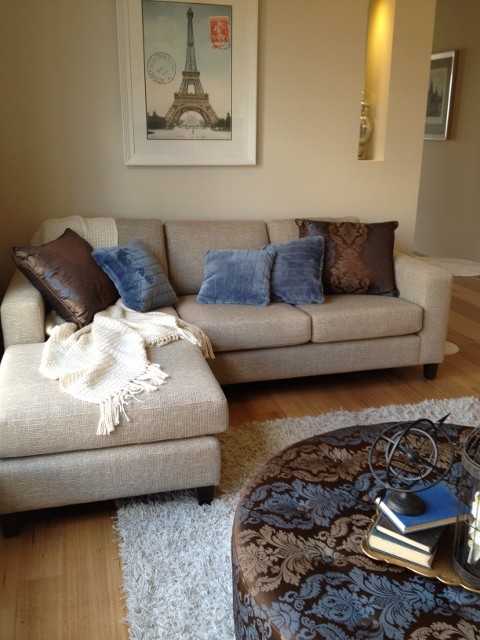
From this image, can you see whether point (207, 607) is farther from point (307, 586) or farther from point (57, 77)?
point (57, 77)

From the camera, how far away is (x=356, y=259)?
3.26 metres

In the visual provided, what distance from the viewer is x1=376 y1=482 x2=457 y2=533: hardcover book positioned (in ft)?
4.42

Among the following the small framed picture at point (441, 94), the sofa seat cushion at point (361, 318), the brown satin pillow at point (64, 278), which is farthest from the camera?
the small framed picture at point (441, 94)

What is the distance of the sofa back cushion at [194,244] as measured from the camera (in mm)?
3248

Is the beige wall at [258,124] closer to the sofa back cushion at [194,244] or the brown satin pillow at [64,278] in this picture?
the sofa back cushion at [194,244]

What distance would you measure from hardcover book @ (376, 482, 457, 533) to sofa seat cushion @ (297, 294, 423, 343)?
1.52 metres

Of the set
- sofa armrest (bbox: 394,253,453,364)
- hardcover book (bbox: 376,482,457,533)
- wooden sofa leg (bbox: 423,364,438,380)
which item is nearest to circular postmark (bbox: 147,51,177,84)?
sofa armrest (bbox: 394,253,453,364)

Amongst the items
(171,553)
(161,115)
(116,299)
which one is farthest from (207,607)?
(161,115)

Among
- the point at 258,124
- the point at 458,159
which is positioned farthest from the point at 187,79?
the point at 458,159

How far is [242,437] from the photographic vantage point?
259 centimetres

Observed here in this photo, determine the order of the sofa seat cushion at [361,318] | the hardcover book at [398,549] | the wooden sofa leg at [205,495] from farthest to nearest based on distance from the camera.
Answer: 1. the sofa seat cushion at [361,318]
2. the wooden sofa leg at [205,495]
3. the hardcover book at [398,549]

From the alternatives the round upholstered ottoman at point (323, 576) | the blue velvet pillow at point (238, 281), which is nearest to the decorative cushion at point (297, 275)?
the blue velvet pillow at point (238, 281)

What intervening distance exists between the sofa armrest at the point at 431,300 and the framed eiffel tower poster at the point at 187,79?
1289 mm

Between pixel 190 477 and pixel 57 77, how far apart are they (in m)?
2.31
